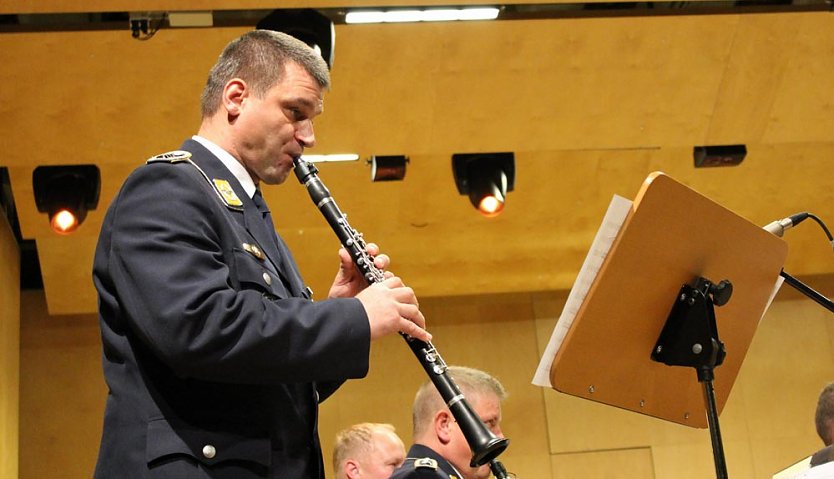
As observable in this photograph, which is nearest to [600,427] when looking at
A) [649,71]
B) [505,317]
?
[505,317]

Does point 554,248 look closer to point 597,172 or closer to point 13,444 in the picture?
point 597,172

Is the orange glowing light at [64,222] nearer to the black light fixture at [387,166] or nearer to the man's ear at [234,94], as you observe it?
the black light fixture at [387,166]

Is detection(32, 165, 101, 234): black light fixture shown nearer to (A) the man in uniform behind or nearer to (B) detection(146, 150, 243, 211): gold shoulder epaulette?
(A) the man in uniform behind

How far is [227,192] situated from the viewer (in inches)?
80.5

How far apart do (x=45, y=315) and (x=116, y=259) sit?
6.39 m

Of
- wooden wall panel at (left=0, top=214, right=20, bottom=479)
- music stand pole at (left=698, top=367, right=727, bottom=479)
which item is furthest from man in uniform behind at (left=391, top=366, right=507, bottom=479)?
wooden wall panel at (left=0, top=214, right=20, bottom=479)

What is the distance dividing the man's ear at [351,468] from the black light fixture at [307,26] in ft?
6.39

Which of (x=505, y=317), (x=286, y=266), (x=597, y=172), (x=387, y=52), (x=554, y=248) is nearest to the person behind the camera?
(x=286, y=266)

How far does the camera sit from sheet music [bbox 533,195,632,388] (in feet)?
7.78

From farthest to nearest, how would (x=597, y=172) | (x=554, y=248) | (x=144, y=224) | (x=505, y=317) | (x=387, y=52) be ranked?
(x=505, y=317) < (x=554, y=248) < (x=597, y=172) < (x=387, y=52) < (x=144, y=224)

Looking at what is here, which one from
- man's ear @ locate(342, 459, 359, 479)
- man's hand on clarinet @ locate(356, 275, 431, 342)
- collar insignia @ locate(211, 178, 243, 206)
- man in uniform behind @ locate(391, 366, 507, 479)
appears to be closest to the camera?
man's hand on clarinet @ locate(356, 275, 431, 342)

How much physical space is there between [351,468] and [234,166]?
2542mm

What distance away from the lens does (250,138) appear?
2180 millimetres

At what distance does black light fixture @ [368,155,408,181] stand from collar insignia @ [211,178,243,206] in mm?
4239
